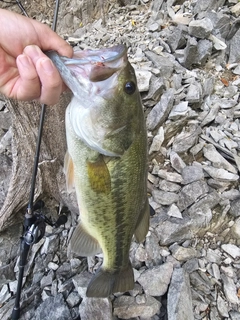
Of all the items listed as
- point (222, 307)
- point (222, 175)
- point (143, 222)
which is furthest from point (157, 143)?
point (143, 222)

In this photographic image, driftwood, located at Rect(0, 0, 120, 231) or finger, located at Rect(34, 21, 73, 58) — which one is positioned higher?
finger, located at Rect(34, 21, 73, 58)

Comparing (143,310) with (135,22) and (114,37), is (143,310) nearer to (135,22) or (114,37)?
(114,37)

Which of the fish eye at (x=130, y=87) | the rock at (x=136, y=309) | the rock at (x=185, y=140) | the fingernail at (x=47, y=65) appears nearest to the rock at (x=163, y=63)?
the rock at (x=185, y=140)

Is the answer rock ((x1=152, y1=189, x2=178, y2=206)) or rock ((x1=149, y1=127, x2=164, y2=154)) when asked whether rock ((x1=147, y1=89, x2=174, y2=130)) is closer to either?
rock ((x1=149, y1=127, x2=164, y2=154))

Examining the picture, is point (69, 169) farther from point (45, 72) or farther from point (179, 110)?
point (179, 110)

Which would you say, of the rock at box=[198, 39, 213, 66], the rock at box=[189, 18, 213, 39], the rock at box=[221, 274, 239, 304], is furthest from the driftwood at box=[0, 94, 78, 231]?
the rock at box=[189, 18, 213, 39]

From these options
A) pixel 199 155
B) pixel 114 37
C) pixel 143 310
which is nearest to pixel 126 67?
pixel 143 310

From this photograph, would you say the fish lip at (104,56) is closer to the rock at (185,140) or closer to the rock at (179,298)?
the rock at (179,298)
